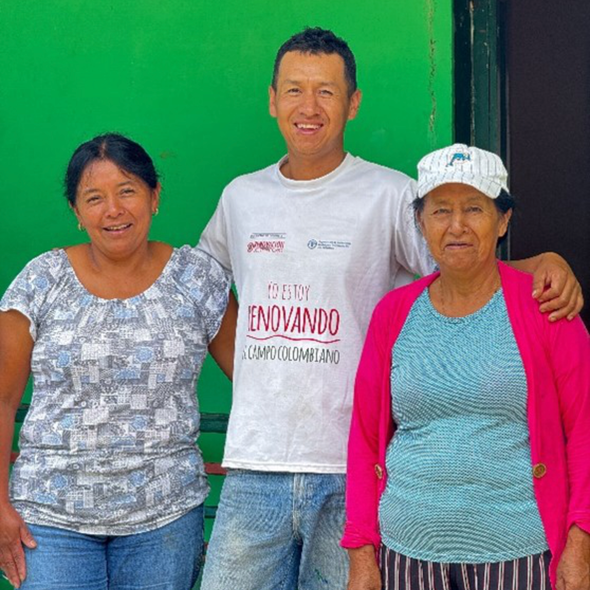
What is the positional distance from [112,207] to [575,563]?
4.76 ft

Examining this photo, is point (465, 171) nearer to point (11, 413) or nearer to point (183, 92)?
point (11, 413)

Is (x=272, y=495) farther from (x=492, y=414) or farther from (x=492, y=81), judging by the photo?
(x=492, y=81)

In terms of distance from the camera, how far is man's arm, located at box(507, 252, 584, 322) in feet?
8.99

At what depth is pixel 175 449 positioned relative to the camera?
3150mm

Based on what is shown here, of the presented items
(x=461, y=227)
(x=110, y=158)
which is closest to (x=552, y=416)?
(x=461, y=227)

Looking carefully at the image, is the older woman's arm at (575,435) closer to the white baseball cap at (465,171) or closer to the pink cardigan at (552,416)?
the pink cardigan at (552,416)

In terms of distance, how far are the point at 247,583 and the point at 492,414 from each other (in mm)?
792

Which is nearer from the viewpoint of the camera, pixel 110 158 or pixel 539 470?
pixel 539 470

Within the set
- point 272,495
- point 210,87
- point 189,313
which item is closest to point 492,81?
point 210,87

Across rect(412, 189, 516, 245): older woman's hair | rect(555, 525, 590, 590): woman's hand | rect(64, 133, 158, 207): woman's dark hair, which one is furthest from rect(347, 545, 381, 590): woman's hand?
rect(64, 133, 158, 207): woman's dark hair

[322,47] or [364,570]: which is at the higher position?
[322,47]

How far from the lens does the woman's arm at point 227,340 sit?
3357mm

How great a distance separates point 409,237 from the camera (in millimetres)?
3098

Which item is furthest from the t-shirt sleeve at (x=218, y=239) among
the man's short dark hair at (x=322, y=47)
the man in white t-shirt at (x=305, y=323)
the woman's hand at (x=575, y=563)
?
the woman's hand at (x=575, y=563)
